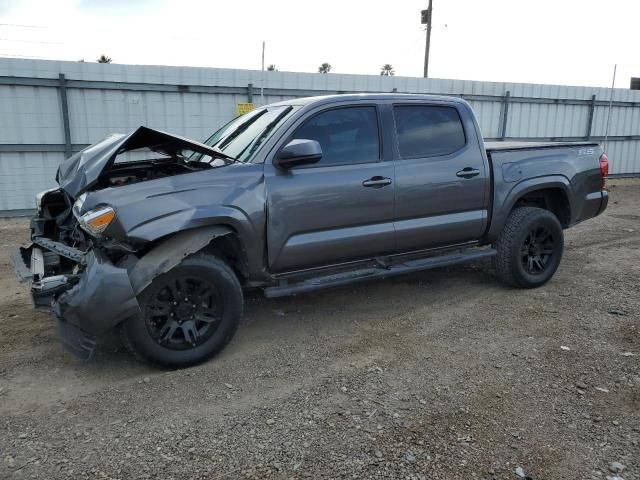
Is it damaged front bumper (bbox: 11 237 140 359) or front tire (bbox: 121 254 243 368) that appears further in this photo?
front tire (bbox: 121 254 243 368)

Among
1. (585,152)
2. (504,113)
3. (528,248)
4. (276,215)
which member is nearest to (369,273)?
(276,215)

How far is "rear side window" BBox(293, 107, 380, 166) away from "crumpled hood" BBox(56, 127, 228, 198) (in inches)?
31.3

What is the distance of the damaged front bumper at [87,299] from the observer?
128 inches

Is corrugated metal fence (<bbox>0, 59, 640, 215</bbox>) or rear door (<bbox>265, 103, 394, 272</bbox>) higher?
corrugated metal fence (<bbox>0, 59, 640, 215</bbox>)

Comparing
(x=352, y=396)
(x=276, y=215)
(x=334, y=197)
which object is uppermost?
(x=334, y=197)

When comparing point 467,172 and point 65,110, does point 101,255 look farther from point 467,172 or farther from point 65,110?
point 65,110

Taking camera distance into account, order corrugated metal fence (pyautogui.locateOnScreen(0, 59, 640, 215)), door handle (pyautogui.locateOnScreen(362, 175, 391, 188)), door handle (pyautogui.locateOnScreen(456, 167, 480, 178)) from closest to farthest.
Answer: door handle (pyautogui.locateOnScreen(362, 175, 391, 188)) < door handle (pyautogui.locateOnScreen(456, 167, 480, 178)) < corrugated metal fence (pyautogui.locateOnScreen(0, 59, 640, 215))

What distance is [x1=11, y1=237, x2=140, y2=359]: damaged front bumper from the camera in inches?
128

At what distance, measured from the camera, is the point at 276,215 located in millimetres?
3928

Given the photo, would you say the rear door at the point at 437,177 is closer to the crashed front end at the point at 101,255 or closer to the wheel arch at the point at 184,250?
the wheel arch at the point at 184,250

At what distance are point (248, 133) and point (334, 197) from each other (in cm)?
101

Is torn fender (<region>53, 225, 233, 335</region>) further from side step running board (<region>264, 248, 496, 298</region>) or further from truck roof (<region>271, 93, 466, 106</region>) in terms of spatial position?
truck roof (<region>271, 93, 466, 106</region>)

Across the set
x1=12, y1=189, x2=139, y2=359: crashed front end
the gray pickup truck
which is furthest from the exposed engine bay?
x1=12, y1=189, x2=139, y2=359: crashed front end

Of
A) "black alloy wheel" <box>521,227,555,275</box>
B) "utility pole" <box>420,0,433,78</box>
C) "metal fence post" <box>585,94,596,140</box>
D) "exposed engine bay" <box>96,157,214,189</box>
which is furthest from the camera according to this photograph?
"utility pole" <box>420,0,433,78</box>
